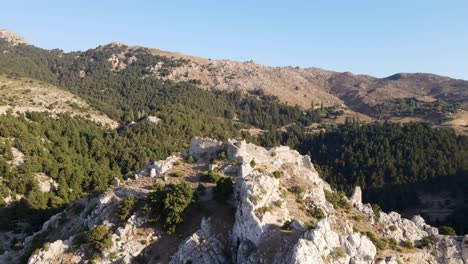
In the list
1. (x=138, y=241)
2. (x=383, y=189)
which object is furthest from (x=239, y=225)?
(x=383, y=189)

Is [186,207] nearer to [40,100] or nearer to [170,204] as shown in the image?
[170,204]

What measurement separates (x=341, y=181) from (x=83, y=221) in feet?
381

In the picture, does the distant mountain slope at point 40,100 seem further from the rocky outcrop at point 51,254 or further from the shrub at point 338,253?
the shrub at point 338,253

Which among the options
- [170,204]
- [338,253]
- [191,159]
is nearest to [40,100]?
[191,159]

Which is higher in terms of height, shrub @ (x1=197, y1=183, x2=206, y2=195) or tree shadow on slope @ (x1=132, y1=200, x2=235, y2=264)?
shrub @ (x1=197, y1=183, x2=206, y2=195)

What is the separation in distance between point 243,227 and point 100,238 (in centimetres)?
1954

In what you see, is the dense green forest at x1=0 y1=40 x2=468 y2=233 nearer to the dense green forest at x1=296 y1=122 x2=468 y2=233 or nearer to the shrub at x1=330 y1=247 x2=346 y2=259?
the dense green forest at x1=296 y1=122 x2=468 y2=233

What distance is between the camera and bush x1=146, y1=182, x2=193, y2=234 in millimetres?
53531

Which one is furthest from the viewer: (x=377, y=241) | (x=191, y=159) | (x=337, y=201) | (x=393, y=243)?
(x=191, y=159)

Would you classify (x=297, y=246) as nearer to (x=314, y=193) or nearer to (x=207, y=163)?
(x=314, y=193)

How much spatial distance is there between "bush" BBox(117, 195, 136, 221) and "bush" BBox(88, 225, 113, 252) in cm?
264

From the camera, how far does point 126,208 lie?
183 feet

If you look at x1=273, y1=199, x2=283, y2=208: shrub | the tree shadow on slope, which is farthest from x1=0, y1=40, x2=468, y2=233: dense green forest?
x1=273, y1=199, x2=283, y2=208: shrub

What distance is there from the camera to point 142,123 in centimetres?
17100
